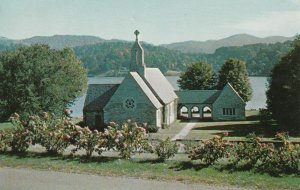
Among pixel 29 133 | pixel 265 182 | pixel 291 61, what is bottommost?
pixel 265 182

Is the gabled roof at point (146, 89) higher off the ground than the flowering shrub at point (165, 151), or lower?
higher

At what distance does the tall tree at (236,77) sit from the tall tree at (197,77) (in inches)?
95.5

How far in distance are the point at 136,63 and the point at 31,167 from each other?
94.3ft

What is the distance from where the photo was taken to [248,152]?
19.8 meters

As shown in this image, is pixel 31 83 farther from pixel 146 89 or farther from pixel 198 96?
pixel 198 96

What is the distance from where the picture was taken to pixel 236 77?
73750 mm

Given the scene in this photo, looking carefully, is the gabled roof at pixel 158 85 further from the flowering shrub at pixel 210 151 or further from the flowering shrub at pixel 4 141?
the flowering shrub at pixel 210 151

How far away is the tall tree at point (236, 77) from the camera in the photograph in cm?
7338

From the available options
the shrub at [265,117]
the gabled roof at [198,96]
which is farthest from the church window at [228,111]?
the shrub at [265,117]

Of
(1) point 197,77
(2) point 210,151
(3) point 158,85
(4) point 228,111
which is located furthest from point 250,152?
(1) point 197,77

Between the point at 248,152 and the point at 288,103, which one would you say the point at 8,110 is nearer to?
the point at 288,103

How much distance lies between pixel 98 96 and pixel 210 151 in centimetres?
2748

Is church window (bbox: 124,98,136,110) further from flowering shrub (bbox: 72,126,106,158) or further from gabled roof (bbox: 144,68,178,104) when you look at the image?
flowering shrub (bbox: 72,126,106,158)

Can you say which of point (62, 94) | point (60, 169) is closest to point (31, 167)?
point (60, 169)
